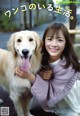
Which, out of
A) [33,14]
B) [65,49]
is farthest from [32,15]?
[65,49]

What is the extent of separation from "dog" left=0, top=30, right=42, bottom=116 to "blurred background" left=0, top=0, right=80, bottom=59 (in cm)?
33

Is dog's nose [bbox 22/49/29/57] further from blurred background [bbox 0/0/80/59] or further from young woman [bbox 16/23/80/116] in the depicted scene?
blurred background [bbox 0/0/80/59]

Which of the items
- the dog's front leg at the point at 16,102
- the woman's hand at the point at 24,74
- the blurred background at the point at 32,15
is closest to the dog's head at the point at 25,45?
the woman's hand at the point at 24,74

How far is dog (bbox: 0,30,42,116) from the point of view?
1.71 meters

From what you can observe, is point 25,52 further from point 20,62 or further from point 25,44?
point 20,62

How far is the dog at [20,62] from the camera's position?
171 cm

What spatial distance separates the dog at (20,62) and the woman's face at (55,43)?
0.19 ft

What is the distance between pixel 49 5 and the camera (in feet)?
7.54

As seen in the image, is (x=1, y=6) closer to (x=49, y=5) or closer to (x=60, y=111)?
(x=49, y=5)

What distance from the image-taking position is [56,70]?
6.06 feet

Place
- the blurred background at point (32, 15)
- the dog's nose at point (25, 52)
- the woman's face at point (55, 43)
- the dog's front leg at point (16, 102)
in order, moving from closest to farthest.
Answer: the dog's nose at point (25, 52) < the woman's face at point (55, 43) < the dog's front leg at point (16, 102) < the blurred background at point (32, 15)

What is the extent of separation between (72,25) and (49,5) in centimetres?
30

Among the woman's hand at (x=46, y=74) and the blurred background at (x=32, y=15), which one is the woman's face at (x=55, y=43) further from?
the blurred background at (x=32, y=15)

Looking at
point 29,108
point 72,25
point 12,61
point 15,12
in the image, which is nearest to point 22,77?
point 12,61
